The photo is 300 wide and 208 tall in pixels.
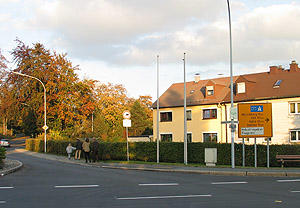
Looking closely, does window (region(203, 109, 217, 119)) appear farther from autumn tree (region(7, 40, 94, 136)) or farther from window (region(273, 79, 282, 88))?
autumn tree (region(7, 40, 94, 136))

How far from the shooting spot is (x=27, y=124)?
169 feet

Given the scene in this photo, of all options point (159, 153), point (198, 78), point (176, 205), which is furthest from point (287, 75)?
point (176, 205)

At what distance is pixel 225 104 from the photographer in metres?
45.2

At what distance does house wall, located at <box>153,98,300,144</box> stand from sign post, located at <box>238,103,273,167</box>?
15749mm

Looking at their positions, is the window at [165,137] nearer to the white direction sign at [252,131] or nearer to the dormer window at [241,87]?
the dormer window at [241,87]

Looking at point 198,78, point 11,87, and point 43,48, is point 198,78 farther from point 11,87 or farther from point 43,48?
point 11,87

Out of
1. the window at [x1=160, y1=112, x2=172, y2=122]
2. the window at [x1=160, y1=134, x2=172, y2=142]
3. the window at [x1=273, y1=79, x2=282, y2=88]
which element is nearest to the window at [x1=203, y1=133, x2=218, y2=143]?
the window at [x1=160, y1=134, x2=172, y2=142]

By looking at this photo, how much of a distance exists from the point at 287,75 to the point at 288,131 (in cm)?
725

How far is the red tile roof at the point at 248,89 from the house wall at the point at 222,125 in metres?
0.73

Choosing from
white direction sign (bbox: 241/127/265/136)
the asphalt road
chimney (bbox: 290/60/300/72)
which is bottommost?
the asphalt road

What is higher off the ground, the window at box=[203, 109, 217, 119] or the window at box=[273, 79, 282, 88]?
the window at box=[273, 79, 282, 88]

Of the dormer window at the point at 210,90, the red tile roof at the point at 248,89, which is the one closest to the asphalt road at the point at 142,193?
the red tile roof at the point at 248,89

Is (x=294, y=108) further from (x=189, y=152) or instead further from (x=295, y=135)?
(x=189, y=152)

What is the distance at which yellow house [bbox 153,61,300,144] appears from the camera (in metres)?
40.2
